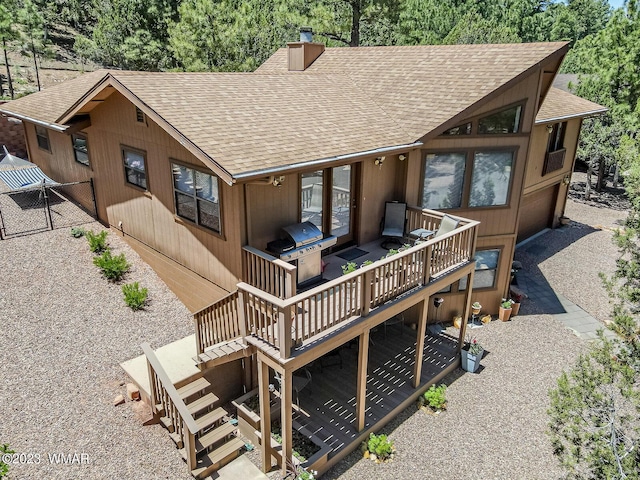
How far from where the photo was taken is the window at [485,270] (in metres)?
13.3

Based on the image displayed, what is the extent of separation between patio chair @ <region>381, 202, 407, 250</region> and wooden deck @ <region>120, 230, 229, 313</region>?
4398mm

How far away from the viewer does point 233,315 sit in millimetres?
8328

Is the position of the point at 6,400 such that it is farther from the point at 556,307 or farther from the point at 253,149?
the point at 556,307

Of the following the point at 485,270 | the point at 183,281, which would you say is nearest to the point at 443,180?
the point at 485,270

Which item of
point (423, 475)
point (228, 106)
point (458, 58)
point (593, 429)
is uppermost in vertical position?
point (458, 58)

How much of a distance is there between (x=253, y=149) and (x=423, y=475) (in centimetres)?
685

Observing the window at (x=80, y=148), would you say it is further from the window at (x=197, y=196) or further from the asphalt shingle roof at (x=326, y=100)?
the window at (x=197, y=196)

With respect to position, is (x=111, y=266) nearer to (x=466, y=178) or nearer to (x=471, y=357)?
(x=471, y=357)

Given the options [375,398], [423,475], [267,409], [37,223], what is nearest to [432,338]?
[375,398]

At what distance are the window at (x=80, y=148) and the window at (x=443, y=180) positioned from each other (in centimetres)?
992

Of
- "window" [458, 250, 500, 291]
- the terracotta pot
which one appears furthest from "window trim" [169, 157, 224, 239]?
the terracotta pot

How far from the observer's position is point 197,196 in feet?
30.6

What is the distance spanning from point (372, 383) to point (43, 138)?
14.6 metres

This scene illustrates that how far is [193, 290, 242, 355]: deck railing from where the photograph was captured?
830 cm
